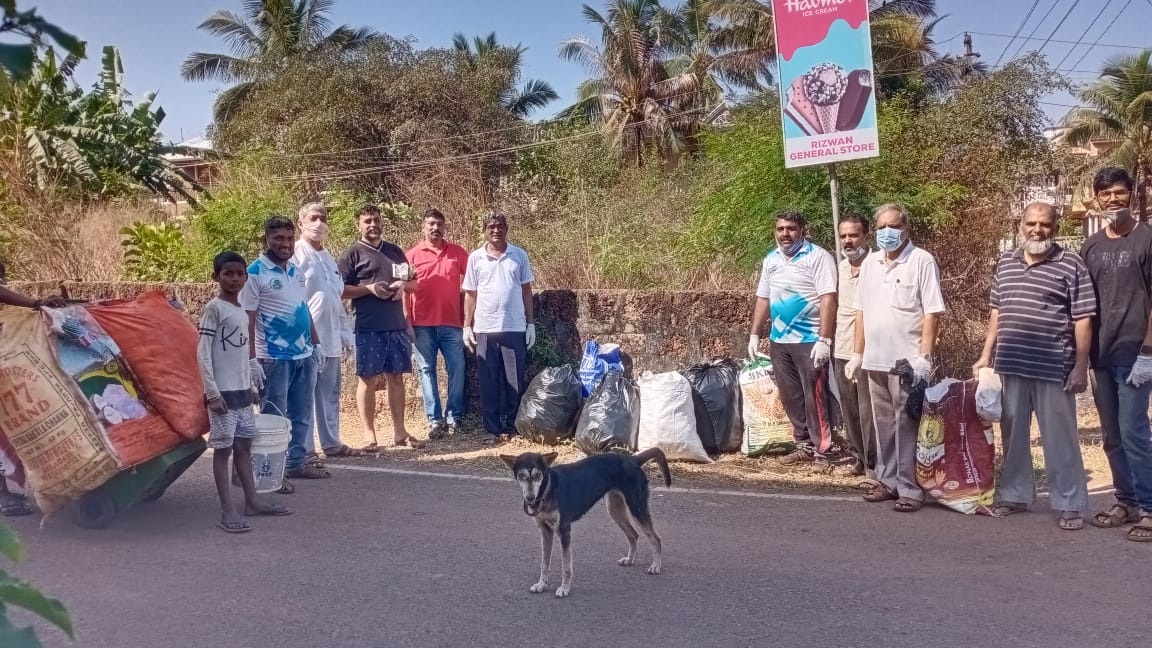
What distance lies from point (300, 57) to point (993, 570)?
32068mm

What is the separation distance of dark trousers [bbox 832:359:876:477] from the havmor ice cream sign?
5.92 feet

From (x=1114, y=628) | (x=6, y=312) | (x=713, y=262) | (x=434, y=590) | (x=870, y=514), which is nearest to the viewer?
(x=1114, y=628)

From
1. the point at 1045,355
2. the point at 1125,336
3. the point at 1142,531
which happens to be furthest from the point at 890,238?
the point at 1142,531

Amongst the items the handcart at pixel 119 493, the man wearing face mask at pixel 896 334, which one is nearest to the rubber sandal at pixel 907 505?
the man wearing face mask at pixel 896 334

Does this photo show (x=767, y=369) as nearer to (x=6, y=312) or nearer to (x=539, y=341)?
(x=539, y=341)

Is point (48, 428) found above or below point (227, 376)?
below

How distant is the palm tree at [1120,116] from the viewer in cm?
3784

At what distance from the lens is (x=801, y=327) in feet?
26.9

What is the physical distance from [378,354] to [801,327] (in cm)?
358

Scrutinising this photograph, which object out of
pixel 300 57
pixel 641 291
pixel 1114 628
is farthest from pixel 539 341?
pixel 300 57

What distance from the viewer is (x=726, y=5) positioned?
38.7 m

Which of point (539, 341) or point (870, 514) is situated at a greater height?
point (539, 341)

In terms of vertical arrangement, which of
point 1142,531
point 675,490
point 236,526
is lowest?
point 1142,531

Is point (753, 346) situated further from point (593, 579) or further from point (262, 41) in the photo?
point (262, 41)
